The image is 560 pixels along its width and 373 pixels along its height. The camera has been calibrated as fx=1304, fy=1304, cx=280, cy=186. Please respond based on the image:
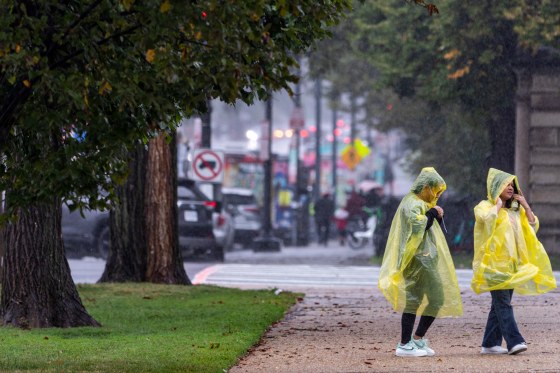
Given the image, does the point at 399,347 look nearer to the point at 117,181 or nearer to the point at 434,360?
the point at 434,360

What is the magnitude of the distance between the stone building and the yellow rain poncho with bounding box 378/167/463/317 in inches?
658

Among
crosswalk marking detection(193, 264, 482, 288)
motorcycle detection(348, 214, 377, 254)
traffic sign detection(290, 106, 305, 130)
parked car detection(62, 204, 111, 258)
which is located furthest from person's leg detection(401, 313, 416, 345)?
traffic sign detection(290, 106, 305, 130)

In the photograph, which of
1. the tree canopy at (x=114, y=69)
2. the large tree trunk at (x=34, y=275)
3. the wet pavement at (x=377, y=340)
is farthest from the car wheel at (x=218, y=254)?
the tree canopy at (x=114, y=69)

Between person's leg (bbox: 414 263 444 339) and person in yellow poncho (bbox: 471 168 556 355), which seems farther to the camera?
person's leg (bbox: 414 263 444 339)

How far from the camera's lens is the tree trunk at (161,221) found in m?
17.6

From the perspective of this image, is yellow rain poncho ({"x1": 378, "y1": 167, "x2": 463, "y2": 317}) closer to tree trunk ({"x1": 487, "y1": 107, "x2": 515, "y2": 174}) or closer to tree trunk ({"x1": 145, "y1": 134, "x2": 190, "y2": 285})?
tree trunk ({"x1": 145, "y1": 134, "x2": 190, "y2": 285})

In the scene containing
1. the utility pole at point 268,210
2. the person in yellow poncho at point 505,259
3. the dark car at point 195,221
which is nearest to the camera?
the person in yellow poncho at point 505,259

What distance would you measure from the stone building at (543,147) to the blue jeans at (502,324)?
54.6 ft

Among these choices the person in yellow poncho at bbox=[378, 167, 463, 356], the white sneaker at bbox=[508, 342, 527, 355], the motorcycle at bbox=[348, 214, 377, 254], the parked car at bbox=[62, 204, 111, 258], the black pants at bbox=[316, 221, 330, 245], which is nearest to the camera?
the white sneaker at bbox=[508, 342, 527, 355]

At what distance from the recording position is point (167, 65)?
7.12 meters

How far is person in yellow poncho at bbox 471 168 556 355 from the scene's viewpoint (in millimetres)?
9945

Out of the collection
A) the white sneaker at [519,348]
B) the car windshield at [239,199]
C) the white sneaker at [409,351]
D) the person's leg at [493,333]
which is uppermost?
the car windshield at [239,199]

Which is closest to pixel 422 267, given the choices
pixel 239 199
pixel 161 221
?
pixel 161 221

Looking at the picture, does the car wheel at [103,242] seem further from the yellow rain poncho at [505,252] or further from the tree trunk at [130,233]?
the yellow rain poncho at [505,252]
